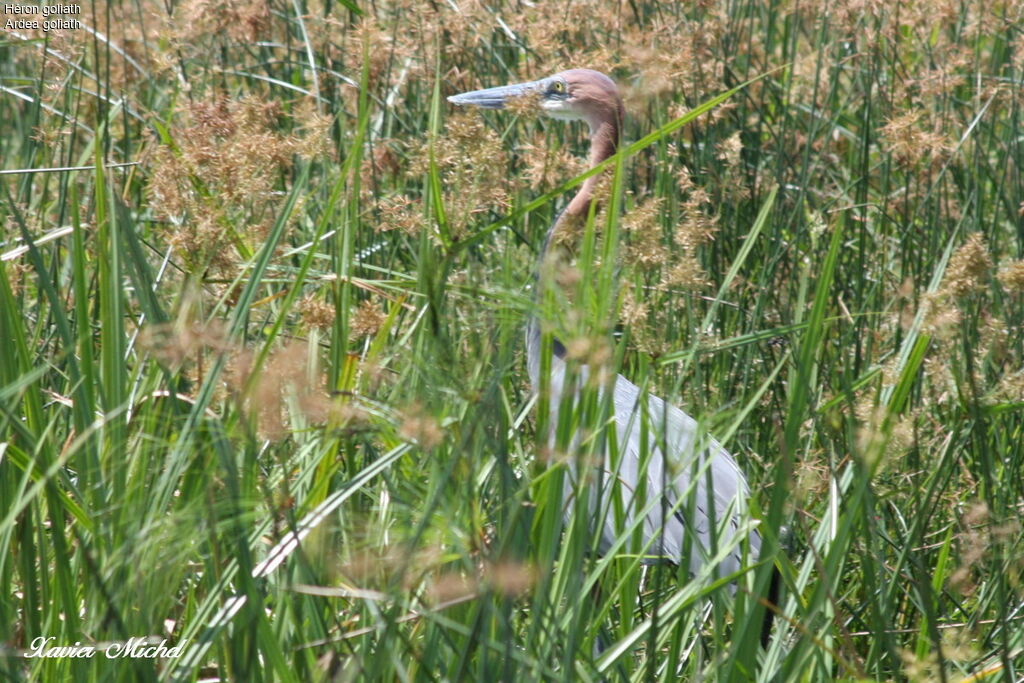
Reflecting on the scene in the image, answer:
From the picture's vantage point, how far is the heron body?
43.1 inches

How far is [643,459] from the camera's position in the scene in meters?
1.20

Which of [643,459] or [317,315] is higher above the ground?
[317,315]

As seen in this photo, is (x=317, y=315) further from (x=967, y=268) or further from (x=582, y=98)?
(x=582, y=98)

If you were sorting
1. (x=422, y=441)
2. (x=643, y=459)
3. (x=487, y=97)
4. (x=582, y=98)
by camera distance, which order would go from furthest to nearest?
(x=582, y=98)
(x=487, y=97)
(x=643, y=459)
(x=422, y=441)

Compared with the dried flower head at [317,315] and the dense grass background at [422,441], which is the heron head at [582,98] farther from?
the dried flower head at [317,315]

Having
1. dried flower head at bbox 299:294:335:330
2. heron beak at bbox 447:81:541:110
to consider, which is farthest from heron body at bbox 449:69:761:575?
dried flower head at bbox 299:294:335:330

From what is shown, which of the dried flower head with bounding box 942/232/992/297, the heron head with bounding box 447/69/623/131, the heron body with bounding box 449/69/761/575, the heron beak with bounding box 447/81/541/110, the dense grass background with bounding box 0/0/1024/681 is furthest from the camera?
the heron head with bounding box 447/69/623/131

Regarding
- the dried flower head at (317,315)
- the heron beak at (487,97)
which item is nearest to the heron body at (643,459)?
the heron beak at (487,97)

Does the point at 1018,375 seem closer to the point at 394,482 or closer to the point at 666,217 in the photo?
the point at 394,482

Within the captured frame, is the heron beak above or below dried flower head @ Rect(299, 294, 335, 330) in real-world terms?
above

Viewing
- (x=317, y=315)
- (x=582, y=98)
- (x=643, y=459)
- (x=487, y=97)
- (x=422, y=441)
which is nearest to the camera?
(x=422, y=441)

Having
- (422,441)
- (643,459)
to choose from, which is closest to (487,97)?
(643,459)

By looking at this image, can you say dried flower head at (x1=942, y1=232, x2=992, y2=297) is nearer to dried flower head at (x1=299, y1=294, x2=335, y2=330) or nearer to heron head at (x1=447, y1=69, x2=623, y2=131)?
dried flower head at (x1=299, y1=294, x2=335, y2=330)

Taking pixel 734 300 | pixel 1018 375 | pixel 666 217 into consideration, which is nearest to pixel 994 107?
pixel 734 300
